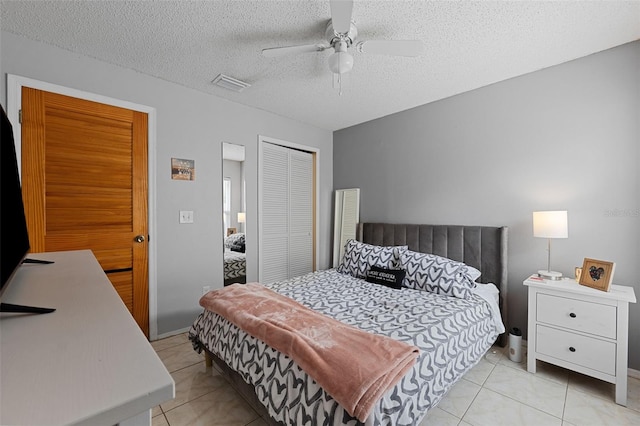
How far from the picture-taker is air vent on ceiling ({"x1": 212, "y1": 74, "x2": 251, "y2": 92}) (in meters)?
2.75

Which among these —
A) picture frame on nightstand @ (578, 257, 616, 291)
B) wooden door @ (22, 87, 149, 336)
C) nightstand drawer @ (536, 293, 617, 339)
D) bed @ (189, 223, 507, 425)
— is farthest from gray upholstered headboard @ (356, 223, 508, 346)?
wooden door @ (22, 87, 149, 336)

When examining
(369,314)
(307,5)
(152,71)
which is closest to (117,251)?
(152,71)

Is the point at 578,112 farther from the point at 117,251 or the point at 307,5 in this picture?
the point at 117,251

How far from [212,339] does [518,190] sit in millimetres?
3025

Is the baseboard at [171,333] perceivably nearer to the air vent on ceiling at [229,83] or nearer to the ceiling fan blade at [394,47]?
the air vent on ceiling at [229,83]

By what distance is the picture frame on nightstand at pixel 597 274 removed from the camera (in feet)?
6.56

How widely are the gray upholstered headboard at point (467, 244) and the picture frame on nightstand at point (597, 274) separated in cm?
60

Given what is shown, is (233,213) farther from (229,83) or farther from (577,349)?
(577,349)

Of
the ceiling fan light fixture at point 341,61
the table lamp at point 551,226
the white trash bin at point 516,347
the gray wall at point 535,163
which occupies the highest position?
the ceiling fan light fixture at point 341,61

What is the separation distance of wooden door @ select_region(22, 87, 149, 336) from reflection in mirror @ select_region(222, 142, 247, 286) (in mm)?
815

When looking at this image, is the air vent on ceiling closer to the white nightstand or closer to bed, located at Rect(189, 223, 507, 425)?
bed, located at Rect(189, 223, 507, 425)

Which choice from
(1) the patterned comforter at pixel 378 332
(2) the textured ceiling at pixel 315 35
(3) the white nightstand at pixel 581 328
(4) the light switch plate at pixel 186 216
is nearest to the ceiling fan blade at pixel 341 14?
(2) the textured ceiling at pixel 315 35

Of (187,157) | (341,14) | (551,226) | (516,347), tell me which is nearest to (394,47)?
(341,14)

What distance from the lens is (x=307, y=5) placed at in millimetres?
1796
